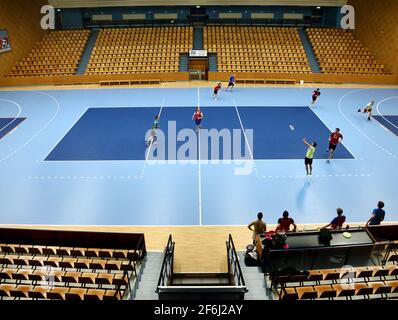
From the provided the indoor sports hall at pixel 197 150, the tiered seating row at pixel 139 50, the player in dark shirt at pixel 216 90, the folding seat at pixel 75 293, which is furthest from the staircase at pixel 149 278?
the tiered seating row at pixel 139 50

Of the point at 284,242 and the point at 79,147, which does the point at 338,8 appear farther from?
the point at 284,242

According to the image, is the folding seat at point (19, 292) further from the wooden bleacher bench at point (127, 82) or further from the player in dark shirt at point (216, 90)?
the wooden bleacher bench at point (127, 82)

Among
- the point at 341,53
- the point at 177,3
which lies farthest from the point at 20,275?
the point at 341,53

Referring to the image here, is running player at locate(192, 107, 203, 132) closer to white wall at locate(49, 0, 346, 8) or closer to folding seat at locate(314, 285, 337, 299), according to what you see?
folding seat at locate(314, 285, 337, 299)

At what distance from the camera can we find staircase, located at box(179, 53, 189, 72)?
93.9 ft

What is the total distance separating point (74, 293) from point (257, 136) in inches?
499

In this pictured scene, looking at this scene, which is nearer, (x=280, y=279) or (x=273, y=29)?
(x=280, y=279)

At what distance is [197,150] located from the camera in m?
15.6

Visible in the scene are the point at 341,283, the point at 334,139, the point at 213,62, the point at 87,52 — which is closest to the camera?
the point at 341,283

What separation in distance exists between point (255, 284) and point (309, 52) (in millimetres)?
27851

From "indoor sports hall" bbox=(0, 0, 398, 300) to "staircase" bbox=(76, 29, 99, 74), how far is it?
218 millimetres

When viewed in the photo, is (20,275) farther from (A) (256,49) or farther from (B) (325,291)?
(A) (256,49)

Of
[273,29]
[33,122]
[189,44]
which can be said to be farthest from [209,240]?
[273,29]

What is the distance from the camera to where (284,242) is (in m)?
7.57
